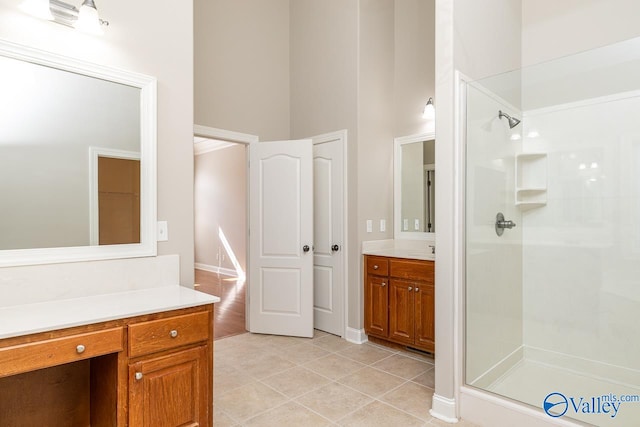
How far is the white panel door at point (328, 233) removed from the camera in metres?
3.90

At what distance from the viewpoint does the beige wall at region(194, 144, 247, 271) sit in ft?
24.6

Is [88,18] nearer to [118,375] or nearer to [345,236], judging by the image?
[118,375]

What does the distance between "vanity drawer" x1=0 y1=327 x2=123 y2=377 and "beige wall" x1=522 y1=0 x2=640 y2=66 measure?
3.73 m

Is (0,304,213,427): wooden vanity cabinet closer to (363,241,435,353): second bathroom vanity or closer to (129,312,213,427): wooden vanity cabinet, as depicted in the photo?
(129,312,213,427): wooden vanity cabinet

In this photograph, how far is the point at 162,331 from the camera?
1768 millimetres

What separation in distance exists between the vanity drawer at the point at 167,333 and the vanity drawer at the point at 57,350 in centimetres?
7

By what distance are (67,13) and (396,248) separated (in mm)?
3374

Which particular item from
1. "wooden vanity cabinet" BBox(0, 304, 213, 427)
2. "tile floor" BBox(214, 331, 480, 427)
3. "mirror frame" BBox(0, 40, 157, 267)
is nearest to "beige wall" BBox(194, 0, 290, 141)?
"mirror frame" BBox(0, 40, 157, 267)

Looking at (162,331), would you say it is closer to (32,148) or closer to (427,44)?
(32,148)

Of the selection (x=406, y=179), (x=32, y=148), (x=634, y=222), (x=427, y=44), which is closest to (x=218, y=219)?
(x=406, y=179)

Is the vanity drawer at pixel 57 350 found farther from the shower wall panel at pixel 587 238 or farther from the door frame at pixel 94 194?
the shower wall panel at pixel 587 238

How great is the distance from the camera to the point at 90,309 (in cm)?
171

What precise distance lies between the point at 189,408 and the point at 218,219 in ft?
21.5

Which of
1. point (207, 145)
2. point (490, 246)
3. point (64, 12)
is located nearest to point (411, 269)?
point (490, 246)
